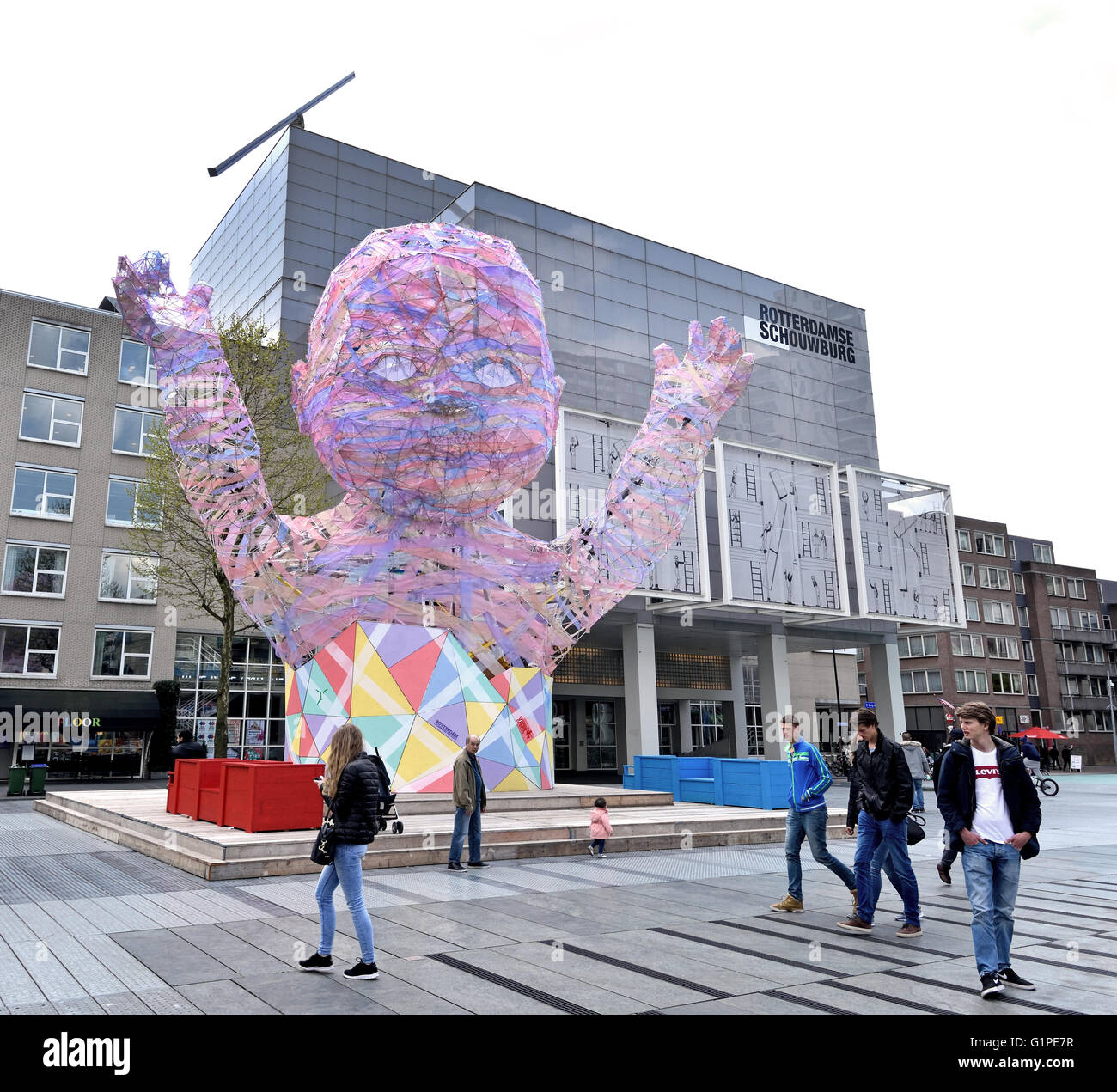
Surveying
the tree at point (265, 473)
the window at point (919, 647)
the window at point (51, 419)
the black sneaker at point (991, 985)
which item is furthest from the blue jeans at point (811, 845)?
the window at point (919, 647)

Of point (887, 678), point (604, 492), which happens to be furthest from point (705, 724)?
point (604, 492)

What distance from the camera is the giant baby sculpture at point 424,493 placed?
1255cm

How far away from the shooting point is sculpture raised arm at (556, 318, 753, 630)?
15680 mm

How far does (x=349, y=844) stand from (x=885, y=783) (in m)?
4.14

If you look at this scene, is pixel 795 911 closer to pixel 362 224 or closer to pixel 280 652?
pixel 280 652

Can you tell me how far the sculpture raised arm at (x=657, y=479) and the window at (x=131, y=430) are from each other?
77.8 ft

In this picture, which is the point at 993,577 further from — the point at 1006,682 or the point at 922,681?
the point at 922,681

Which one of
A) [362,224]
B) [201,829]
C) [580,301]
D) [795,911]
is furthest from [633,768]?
[362,224]

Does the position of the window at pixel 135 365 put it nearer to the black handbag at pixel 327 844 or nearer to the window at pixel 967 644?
the black handbag at pixel 327 844

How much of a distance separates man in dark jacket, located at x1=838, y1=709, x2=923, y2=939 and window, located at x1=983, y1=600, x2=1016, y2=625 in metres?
62.3

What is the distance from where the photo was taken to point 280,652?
48.8 ft

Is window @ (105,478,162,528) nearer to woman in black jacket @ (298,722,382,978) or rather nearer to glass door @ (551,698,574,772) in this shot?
glass door @ (551,698,574,772)

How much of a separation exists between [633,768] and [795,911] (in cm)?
1295

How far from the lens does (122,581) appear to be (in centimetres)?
3300
